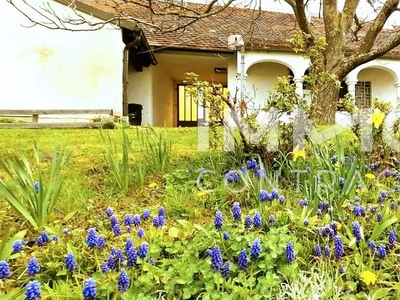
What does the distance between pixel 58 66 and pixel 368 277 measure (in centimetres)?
1052

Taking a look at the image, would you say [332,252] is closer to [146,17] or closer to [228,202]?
[228,202]

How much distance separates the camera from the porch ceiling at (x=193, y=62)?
540 inches

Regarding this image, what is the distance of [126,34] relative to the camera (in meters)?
11.1

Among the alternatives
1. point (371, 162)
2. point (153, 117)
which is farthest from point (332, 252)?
point (153, 117)

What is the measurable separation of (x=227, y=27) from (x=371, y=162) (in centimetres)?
1259

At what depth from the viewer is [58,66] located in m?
10.9

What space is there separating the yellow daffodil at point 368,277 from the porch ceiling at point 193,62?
11.3m

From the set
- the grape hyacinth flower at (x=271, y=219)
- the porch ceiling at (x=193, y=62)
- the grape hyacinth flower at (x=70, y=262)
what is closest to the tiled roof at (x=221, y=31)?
the porch ceiling at (x=193, y=62)

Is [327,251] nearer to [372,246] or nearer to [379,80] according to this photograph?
[372,246]

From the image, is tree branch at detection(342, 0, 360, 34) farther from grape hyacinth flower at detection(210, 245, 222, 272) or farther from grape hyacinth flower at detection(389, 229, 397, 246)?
grape hyacinth flower at detection(210, 245, 222, 272)

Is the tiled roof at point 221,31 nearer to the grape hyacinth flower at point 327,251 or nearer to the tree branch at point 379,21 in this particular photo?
the tree branch at point 379,21

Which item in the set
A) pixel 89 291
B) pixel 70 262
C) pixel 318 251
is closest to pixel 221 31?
pixel 318 251

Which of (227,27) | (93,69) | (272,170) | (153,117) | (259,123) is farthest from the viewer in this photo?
(227,27)

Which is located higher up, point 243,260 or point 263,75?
point 263,75
